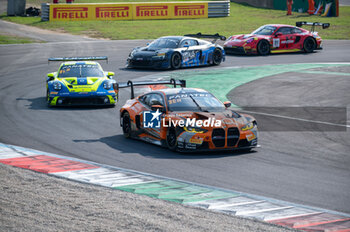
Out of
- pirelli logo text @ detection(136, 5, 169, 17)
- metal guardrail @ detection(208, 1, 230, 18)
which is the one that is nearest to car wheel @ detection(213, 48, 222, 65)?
pirelli logo text @ detection(136, 5, 169, 17)

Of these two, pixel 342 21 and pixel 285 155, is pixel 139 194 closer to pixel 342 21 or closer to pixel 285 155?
pixel 285 155

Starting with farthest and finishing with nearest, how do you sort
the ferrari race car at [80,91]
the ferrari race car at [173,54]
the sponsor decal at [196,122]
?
the ferrari race car at [173,54] → the ferrari race car at [80,91] → the sponsor decal at [196,122]

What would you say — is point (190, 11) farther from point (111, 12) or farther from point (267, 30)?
point (267, 30)

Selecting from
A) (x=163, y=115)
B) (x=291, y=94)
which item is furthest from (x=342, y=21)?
(x=163, y=115)

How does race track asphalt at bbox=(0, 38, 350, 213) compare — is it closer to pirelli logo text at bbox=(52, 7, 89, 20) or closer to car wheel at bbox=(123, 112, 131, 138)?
car wheel at bbox=(123, 112, 131, 138)

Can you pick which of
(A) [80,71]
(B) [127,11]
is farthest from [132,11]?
(A) [80,71]

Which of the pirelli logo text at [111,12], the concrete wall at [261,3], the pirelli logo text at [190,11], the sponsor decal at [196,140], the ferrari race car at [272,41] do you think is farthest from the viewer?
the concrete wall at [261,3]

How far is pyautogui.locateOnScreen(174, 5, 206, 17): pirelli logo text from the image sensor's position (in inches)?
1746

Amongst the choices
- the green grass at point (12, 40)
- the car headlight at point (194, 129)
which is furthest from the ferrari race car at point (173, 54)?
the car headlight at point (194, 129)

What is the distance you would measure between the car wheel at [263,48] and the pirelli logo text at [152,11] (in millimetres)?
16813

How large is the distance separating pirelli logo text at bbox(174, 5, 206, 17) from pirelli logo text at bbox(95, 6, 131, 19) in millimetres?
4051

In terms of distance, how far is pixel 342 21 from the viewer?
4312 cm

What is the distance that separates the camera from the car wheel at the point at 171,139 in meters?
11.5

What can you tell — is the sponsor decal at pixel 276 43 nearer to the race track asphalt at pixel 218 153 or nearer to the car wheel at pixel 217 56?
the car wheel at pixel 217 56
